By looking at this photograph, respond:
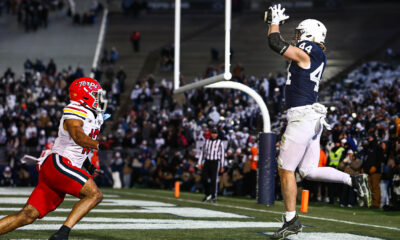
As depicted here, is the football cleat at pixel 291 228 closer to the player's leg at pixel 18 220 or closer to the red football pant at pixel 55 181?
the red football pant at pixel 55 181

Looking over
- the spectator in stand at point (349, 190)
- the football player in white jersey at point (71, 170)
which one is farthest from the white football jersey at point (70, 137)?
the spectator in stand at point (349, 190)

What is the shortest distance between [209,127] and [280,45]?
1380cm

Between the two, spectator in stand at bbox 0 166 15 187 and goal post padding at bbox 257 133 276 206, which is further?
spectator in stand at bbox 0 166 15 187

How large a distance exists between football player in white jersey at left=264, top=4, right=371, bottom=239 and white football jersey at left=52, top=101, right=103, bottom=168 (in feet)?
5.24

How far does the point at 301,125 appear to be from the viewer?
6.25 metres

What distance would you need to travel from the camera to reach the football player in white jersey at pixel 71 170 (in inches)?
220

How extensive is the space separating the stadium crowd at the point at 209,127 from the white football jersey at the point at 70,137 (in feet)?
25.8

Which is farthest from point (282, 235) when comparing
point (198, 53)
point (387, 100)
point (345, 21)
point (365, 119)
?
point (345, 21)

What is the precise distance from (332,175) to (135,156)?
50.6ft

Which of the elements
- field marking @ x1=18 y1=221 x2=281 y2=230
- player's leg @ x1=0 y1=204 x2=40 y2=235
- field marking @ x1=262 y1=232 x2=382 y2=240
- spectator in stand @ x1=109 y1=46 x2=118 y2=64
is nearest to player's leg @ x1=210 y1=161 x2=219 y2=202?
field marking @ x1=18 y1=221 x2=281 y2=230

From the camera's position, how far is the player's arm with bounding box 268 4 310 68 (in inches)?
241

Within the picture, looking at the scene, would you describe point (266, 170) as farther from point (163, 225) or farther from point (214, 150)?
point (163, 225)

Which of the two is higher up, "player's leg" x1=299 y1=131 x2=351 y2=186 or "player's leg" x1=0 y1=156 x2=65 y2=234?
"player's leg" x1=299 y1=131 x2=351 y2=186

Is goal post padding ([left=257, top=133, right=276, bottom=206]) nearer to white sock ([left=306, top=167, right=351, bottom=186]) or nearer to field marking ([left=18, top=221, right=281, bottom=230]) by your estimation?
field marking ([left=18, top=221, right=281, bottom=230])
